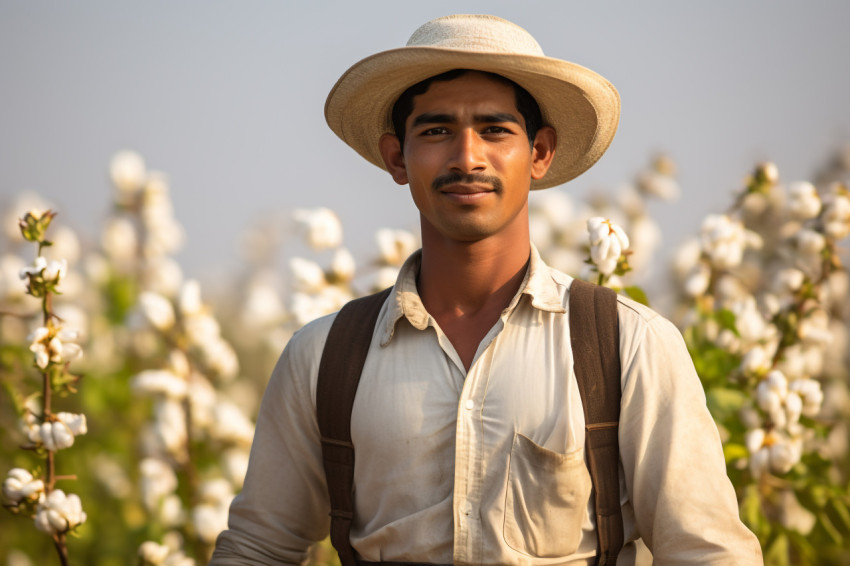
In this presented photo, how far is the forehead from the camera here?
209 cm

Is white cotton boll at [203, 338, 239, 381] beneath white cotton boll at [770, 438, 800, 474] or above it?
above

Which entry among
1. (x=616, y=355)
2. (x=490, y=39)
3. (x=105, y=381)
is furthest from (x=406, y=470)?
(x=105, y=381)

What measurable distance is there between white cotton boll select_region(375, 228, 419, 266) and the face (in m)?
1.00

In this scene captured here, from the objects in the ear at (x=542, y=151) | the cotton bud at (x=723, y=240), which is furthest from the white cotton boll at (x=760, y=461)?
the ear at (x=542, y=151)

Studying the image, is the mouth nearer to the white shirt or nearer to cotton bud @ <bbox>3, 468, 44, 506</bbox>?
the white shirt

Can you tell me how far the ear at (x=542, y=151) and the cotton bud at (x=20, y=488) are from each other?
5.19 feet

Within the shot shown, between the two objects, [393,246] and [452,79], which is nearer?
[452,79]

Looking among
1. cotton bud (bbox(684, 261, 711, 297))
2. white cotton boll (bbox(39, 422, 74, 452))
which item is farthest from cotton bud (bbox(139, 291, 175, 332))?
cotton bud (bbox(684, 261, 711, 297))

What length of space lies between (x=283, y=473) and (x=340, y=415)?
0.30 meters

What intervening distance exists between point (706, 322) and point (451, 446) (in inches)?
59.5

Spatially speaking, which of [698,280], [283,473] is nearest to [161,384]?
[283,473]

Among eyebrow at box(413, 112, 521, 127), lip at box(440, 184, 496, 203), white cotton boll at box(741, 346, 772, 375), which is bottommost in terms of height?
white cotton boll at box(741, 346, 772, 375)

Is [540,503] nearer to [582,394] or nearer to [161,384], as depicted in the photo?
[582,394]

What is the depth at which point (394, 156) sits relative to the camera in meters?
2.35
